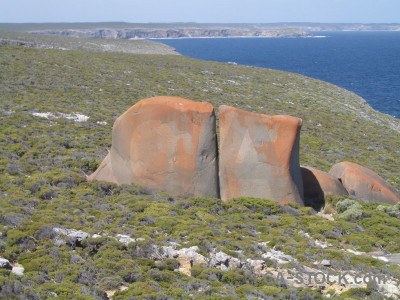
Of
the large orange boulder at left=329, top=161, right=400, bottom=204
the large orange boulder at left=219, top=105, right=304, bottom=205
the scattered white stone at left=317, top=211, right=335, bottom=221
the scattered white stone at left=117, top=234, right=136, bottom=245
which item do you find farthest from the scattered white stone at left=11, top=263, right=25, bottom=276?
the large orange boulder at left=329, top=161, right=400, bottom=204

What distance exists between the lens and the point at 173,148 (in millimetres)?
15383

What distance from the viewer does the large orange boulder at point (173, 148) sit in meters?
15.4

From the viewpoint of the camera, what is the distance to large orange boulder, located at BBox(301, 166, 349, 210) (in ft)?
57.1

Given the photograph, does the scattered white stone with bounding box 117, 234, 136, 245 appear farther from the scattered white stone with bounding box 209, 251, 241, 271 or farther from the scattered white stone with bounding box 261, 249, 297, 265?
the scattered white stone with bounding box 261, 249, 297, 265

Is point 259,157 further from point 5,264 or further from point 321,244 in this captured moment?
point 5,264

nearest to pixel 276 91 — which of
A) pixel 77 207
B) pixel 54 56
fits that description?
pixel 54 56

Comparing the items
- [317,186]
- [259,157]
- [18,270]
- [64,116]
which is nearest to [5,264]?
[18,270]

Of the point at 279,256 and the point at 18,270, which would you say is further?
the point at 279,256

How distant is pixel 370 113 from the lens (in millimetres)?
46344

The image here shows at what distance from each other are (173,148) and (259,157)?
2982mm

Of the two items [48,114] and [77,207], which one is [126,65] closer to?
[48,114]

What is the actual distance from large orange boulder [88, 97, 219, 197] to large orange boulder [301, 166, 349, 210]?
401 cm

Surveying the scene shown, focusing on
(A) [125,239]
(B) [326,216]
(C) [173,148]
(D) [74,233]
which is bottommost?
(B) [326,216]

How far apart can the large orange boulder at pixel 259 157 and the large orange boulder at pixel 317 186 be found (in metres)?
1.70
